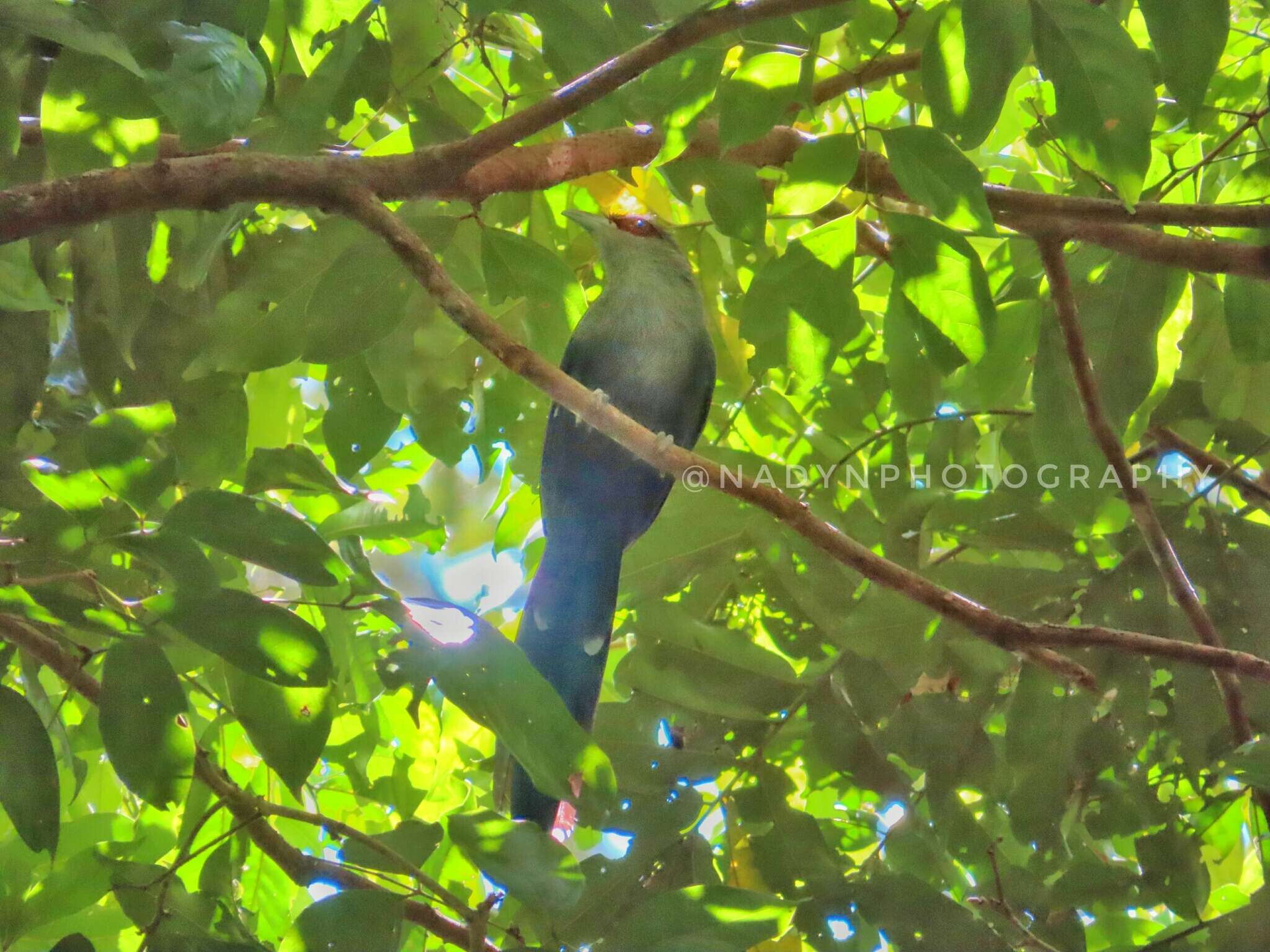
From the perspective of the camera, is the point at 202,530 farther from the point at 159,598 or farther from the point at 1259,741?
the point at 1259,741

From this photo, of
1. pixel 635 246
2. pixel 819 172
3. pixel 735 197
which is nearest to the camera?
pixel 819 172

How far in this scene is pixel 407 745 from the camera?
2.33 m

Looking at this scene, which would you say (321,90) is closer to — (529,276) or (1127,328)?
(529,276)

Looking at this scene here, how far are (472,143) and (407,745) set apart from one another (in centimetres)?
136

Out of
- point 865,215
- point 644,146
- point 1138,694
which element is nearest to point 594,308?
point 865,215

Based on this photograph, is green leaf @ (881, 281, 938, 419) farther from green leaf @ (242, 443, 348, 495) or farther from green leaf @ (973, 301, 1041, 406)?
green leaf @ (242, 443, 348, 495)

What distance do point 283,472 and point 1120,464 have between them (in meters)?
1.27

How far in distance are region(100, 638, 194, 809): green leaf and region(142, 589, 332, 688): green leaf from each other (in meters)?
0.07

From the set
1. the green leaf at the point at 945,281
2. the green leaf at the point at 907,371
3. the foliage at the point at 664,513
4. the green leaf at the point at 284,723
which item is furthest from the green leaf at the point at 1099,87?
the green leaf at the point at 284,723

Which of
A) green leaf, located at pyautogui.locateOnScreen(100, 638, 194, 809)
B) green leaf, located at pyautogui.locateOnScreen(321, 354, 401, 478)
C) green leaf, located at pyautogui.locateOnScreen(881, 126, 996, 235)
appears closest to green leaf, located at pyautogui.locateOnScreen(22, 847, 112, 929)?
green leaf, located at pyautogui.locateOnScreen(100, 638, 194, 809)

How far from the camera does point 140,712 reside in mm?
1193

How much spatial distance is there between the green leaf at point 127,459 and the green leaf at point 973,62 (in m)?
1.01

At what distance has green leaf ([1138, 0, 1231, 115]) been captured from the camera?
1.24 metres

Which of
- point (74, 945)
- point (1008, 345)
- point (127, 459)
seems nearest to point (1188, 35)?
point (1008, 345)
